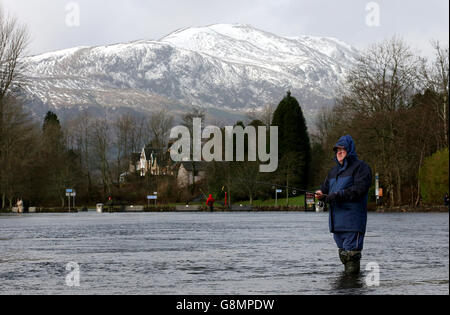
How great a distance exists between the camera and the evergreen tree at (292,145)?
94.5m

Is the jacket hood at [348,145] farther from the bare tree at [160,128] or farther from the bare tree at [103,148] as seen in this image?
the bare tree at [160,128]

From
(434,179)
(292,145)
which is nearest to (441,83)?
(434,179)

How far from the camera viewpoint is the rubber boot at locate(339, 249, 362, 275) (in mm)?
11133

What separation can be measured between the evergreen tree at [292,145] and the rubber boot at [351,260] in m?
81.8

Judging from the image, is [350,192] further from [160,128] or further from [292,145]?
[160,128]

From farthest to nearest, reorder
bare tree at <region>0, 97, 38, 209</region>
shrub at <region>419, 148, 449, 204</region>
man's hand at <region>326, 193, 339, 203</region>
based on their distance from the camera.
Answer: bare tree at <region>0, 97, 38, 209</region>
shrub at <region>419, 148, 449, 204</region>
man's hand at <region>326, 193, 339, 203</region>

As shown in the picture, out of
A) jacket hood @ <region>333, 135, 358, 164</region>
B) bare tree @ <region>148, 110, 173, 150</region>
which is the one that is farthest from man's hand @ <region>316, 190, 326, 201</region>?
bare tree @ <region>148, 110, 173, 150</region>

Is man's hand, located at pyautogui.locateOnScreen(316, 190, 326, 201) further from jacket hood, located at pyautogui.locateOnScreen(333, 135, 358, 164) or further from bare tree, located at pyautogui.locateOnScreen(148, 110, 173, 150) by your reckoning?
bare tree, located at pyautogui.locateOnScreen(148, 110, 173, 150)

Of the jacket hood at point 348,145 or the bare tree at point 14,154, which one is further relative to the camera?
the bare tree at point 14,154

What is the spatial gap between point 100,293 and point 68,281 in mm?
1478

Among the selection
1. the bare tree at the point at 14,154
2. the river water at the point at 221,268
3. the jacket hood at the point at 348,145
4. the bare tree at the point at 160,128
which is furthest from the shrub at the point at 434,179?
the bare tree at the point at 160,128

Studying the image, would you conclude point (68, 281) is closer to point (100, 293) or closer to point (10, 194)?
point (100, 293)

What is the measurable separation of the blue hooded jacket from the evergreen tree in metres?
82.3

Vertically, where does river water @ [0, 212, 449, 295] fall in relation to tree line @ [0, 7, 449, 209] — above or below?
below
